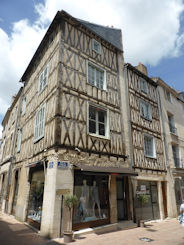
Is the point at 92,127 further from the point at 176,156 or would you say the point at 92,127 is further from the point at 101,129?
the point at 176,156

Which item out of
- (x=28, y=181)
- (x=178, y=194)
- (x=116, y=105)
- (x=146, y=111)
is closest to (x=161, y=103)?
(x=146, y=111)

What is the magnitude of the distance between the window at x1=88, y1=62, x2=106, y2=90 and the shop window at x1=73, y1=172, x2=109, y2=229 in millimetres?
4257

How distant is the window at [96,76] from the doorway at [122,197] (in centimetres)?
446

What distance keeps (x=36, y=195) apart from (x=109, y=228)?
9.93 ft

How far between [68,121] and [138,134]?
4557mm

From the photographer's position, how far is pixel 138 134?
30.5ft

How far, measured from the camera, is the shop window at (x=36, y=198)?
244 inches

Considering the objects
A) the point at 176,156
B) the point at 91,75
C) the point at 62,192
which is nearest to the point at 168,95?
the point at 176,156

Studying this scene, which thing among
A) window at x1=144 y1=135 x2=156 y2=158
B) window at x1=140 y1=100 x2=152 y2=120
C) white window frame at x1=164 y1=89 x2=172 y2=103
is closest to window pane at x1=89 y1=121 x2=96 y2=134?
window at x1=144 y1=135 x2=156 y2=158

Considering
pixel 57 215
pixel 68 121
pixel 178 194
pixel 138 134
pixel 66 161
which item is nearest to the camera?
pixel 57 215

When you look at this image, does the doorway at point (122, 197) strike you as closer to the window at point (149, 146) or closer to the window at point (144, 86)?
the window at point (149, 146)

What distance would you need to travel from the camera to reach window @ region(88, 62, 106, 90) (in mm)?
8125

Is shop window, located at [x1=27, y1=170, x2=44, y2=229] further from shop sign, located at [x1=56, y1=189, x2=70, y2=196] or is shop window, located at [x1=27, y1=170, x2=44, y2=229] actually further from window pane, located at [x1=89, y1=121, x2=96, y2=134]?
window pane, located at [x1=89, y1=121, x2=96, y2=134]

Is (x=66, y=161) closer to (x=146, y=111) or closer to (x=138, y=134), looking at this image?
(x=138, y=134)
